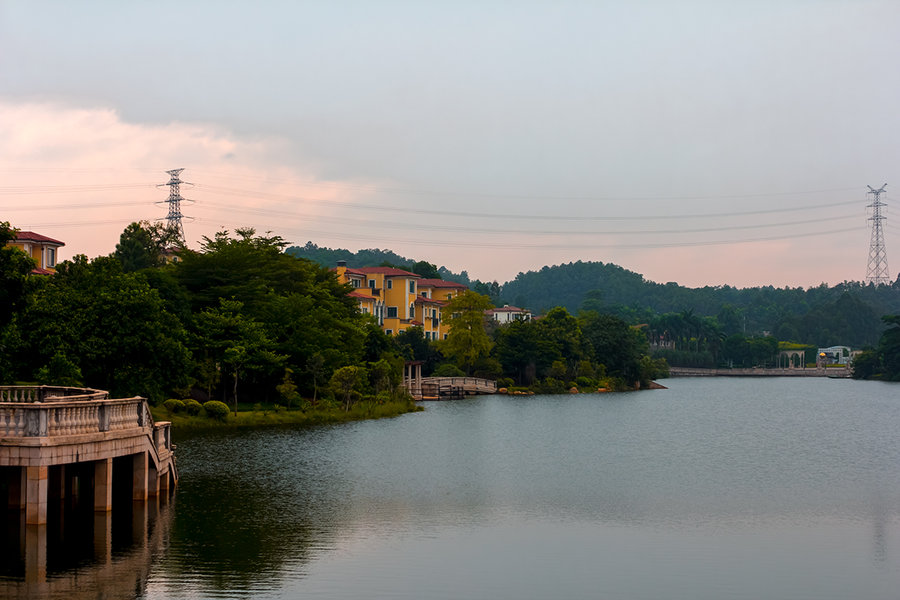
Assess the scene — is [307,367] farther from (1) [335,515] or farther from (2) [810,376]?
(2) [810,376]

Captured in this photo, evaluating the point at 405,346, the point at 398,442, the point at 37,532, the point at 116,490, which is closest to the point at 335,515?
the point at 116,490

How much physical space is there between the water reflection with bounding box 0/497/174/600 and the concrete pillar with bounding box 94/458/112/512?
275 mm

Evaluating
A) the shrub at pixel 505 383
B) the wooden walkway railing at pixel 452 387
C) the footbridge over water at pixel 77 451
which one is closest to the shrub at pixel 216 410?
the footbridge over water at pixel 77 451

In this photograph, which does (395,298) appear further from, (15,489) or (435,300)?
(15,489)

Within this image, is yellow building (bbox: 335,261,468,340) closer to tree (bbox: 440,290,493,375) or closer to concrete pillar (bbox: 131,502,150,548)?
tree (bbox: 440,290,493,375)

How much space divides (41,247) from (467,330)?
143 ft

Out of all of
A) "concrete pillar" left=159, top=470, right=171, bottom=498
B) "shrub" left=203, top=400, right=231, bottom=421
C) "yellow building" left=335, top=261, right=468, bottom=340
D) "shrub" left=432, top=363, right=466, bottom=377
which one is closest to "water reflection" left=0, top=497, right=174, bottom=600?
"concrete pillar" left=159, top=470, right=171, bottom=498

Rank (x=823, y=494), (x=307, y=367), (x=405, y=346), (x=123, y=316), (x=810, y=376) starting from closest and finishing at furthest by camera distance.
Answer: (x=823, y=494), (x=123, y=316), (x=307, y=367), (x=405, y=346), (x=810, y=376)

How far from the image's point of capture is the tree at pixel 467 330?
104m

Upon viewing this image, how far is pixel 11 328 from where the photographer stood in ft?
132

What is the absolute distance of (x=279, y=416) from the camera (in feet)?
202

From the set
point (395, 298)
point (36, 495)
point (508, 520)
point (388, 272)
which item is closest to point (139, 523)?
point (36, 495)

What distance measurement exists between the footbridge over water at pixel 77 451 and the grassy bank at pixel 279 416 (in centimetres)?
2210

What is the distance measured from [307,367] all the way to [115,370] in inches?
845
